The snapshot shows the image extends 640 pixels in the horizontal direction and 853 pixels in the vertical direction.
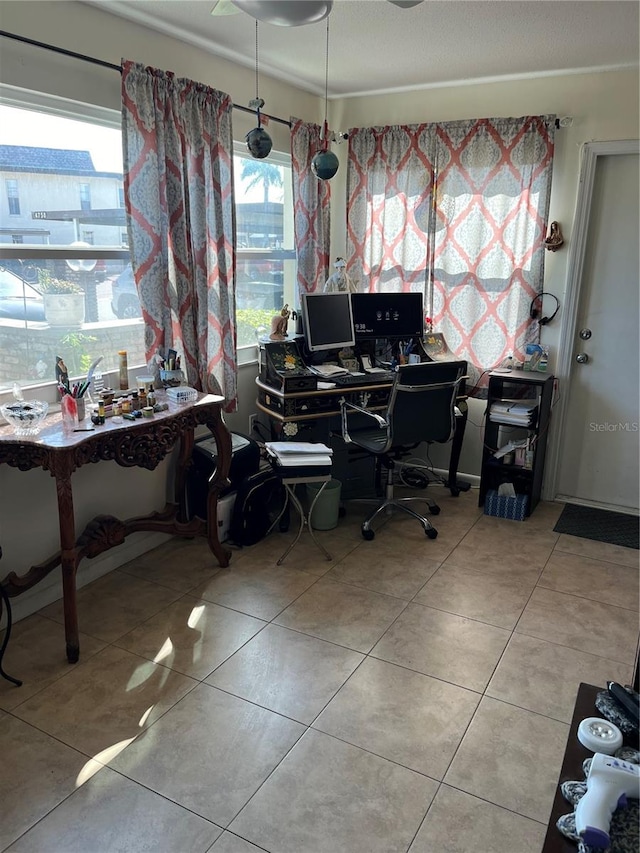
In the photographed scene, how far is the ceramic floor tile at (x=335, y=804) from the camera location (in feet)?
5.68

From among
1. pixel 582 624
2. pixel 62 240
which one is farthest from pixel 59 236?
pixel 582 624

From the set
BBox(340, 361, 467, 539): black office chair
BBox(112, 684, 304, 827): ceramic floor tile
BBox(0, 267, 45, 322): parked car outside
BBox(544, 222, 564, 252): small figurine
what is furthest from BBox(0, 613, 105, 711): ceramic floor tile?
BBox(544, 222, 564, 252): small figurine

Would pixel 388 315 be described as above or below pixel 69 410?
above

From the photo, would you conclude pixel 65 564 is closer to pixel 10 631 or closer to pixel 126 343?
pixel 10 631

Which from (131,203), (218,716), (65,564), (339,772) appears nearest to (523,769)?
(339,772)

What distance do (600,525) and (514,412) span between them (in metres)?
0.83

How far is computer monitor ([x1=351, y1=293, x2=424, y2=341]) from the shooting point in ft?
13.4

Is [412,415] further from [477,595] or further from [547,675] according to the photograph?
[547,675]

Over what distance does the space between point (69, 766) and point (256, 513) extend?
1.64 m

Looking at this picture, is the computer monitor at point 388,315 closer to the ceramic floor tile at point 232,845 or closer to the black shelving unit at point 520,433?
the black shelving unit at point 520,433

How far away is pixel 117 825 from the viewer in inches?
69.4

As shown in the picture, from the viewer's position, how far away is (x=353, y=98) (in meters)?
4.28

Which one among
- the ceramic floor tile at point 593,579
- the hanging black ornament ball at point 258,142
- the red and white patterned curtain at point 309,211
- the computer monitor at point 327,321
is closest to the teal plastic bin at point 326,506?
the computer monitor at point 327,321

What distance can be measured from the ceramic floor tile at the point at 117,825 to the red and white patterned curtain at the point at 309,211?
10.3ft
